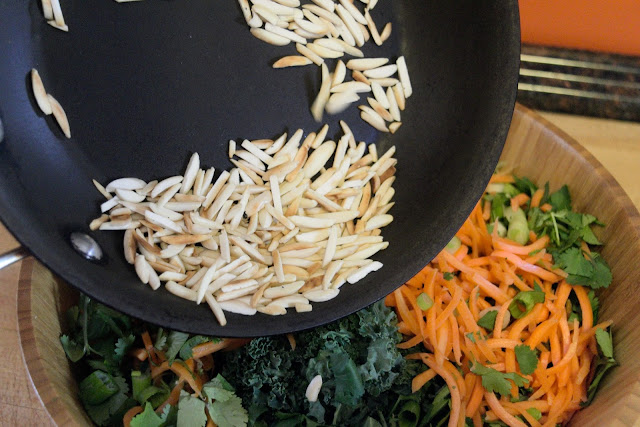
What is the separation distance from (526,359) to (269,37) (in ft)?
2.30

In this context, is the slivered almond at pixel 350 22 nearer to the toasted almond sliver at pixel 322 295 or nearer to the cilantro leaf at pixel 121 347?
the toasted almond sliver at pixel 322 295

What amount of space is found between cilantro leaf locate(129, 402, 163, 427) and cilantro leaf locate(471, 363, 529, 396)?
521 mm

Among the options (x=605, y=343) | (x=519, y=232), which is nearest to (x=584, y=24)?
(x=519, y=232)

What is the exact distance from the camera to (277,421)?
98cm

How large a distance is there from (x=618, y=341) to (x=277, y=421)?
617 millimetres

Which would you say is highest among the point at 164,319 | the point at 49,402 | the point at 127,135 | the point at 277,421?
the point at 127,135

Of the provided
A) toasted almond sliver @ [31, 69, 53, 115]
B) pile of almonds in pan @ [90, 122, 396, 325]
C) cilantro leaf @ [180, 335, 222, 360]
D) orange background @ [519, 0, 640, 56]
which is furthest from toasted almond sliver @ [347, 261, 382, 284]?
orange background @ [519, 0, 640, 56]

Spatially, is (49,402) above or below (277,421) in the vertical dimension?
above

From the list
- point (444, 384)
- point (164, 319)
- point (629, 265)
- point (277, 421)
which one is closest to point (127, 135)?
point (164, 319)

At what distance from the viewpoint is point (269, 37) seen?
1.01 m

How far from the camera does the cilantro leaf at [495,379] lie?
1016 millimetres

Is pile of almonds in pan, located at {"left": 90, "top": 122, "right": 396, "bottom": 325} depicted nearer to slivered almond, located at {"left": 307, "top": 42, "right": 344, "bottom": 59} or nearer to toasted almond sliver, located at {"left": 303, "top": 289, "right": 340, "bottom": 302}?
toasted almond sliver, located at {"left": 303, "top": 289, "right": 340, "bottom": 302}

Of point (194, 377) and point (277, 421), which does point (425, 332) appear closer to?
point (277, 421)

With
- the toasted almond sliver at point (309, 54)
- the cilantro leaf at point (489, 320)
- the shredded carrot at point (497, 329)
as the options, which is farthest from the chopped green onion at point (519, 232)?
the toasted almond sliver at point (309, 54)
